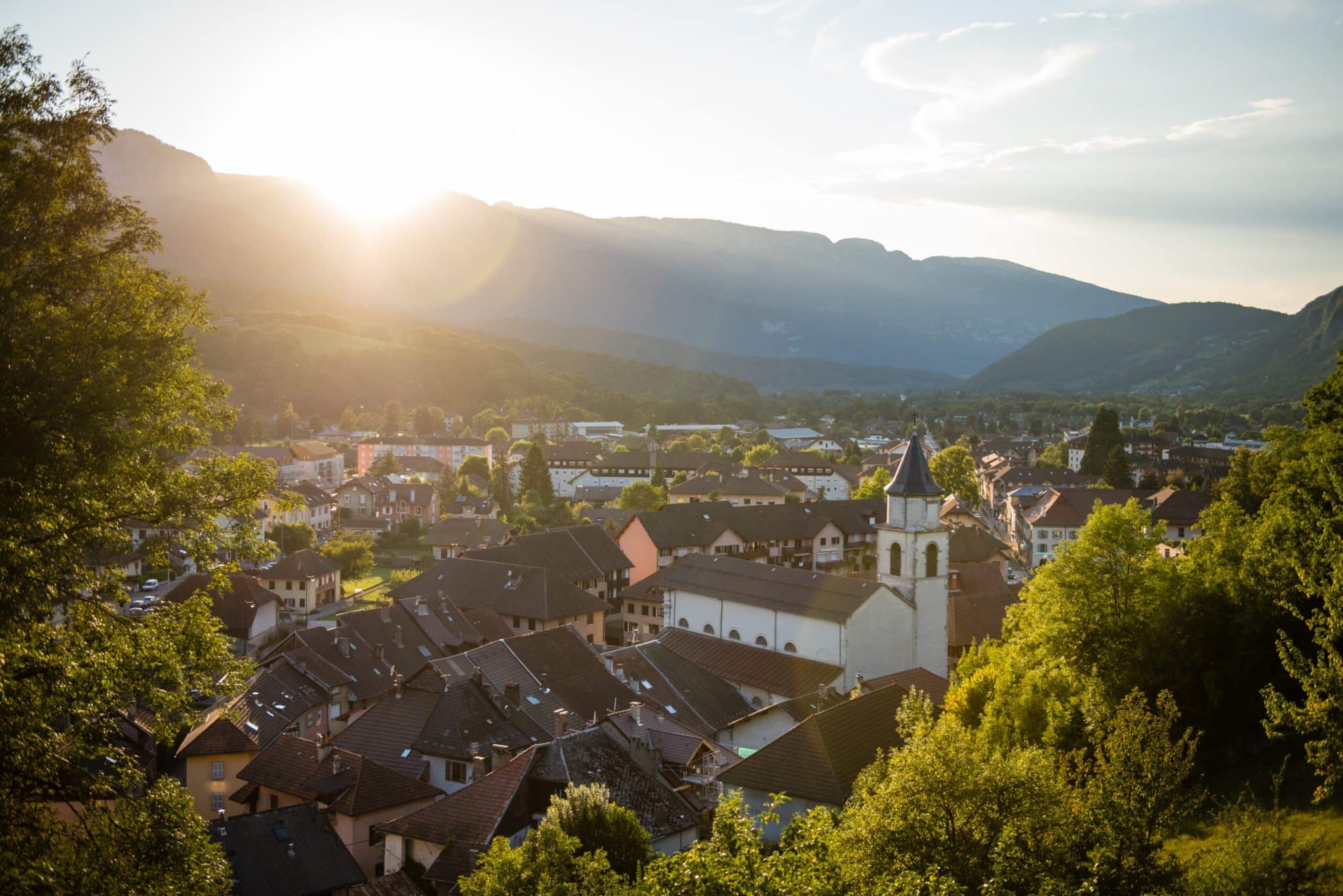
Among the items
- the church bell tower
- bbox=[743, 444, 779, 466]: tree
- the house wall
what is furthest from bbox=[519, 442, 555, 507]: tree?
the house wall

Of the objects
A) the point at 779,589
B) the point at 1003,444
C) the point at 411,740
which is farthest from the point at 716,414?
the point at 411,740

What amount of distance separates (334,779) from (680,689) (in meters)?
12.2

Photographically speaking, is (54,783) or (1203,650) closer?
(54,783)

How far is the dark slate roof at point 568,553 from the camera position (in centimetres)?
5291

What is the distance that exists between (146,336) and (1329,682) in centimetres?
1449

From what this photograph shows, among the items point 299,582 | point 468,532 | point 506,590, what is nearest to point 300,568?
point 299,582

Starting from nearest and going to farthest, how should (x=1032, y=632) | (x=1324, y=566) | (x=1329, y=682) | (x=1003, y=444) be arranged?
1. (x=1329, y=682)
2. (x=1324, y=566)
3. (x=1032, y=632)
4. (x=1003, y=444)

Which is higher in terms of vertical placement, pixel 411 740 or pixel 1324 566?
pixel 1324 566

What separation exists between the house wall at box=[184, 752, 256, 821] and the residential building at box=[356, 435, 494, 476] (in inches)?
3934

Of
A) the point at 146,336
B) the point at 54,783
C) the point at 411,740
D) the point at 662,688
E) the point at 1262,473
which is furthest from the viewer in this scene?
the point at 1262,473

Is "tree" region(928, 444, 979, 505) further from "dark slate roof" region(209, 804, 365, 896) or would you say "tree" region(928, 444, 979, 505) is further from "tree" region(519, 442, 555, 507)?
"dark slate roof" region(209, 804, 365, 896)

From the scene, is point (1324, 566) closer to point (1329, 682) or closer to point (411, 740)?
point (1329, 682)

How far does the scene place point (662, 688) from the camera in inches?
1319

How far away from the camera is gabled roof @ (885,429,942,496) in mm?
37875
